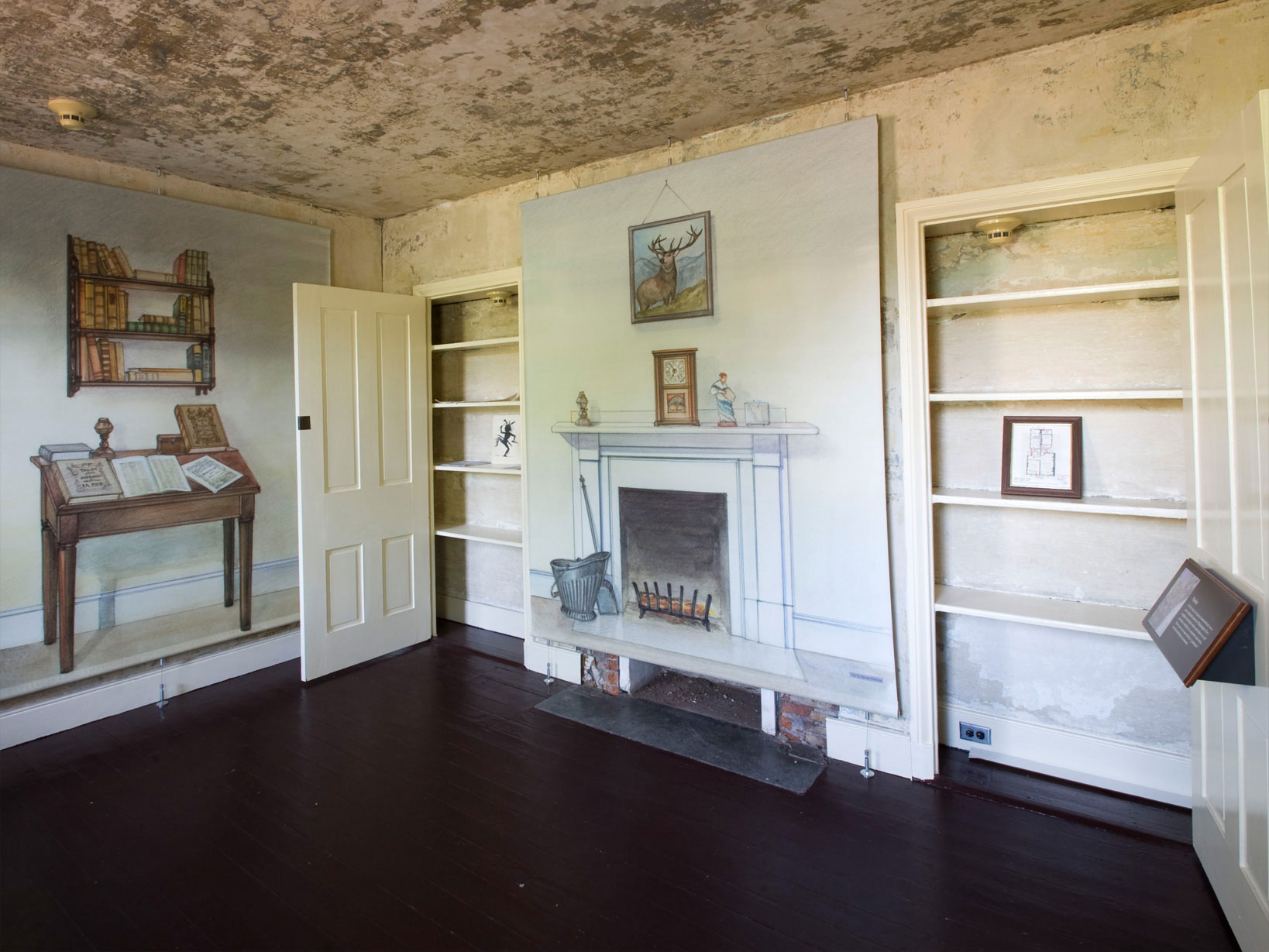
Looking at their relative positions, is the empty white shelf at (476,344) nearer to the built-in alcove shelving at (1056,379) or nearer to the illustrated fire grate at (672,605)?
the illustrated fire grate at (672,605)

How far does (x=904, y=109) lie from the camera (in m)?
2.63

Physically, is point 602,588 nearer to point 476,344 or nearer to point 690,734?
point 690,734

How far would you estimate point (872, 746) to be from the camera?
2762 millimetres

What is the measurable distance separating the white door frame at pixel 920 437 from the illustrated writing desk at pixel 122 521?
3.68m

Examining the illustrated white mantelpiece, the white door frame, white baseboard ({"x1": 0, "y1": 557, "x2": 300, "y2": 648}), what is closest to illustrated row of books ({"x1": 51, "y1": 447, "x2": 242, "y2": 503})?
white baseboard ({"x1": 0, "y1": 557, "x2": 300, "y2": 648})

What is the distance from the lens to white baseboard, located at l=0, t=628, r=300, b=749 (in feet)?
10.2

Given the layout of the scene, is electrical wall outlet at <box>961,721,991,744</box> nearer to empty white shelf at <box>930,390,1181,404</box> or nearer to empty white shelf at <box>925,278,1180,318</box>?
empty white shelf at <box>930,390,1181,404</box>

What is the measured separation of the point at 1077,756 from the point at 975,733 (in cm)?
36

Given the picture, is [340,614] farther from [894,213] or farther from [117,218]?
[894,213]

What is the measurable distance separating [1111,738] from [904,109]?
8.70 ft

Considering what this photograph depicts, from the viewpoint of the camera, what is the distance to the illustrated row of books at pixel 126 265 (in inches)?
128

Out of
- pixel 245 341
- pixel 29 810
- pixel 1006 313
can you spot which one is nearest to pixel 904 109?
pixel 1006 313

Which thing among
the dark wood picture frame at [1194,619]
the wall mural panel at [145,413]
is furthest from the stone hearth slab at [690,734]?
the wall mural panel at [145,413]

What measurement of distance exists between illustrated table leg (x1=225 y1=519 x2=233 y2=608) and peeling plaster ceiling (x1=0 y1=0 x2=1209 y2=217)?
203 centimetres
